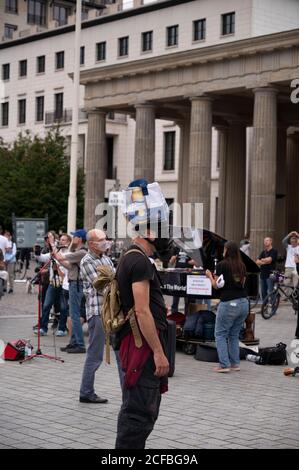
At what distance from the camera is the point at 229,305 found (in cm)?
1276

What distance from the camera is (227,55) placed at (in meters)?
36.6

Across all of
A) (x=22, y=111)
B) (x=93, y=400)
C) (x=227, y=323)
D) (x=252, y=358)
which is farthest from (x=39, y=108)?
(x=93, y=400)

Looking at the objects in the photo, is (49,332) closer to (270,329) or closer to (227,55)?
(270,329)

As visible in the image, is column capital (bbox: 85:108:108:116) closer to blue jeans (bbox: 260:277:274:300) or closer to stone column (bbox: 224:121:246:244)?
stone column (bbox: 224:121:246:244)

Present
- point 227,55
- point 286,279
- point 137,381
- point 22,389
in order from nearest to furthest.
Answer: point 137,381
point 22,389
point 286,279
point 227,55

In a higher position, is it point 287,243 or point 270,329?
point 287,243

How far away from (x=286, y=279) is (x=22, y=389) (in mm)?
13891

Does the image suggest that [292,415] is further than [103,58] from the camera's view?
No

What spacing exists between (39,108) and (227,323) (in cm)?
5907

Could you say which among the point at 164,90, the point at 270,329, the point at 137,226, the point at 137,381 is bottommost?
the point at 270,329

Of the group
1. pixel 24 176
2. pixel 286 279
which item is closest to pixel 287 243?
pixel 286 279

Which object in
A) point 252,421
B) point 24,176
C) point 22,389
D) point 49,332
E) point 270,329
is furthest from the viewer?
point 24,176

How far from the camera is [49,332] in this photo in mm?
17500

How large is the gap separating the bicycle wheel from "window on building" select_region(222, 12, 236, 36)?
32.2m
